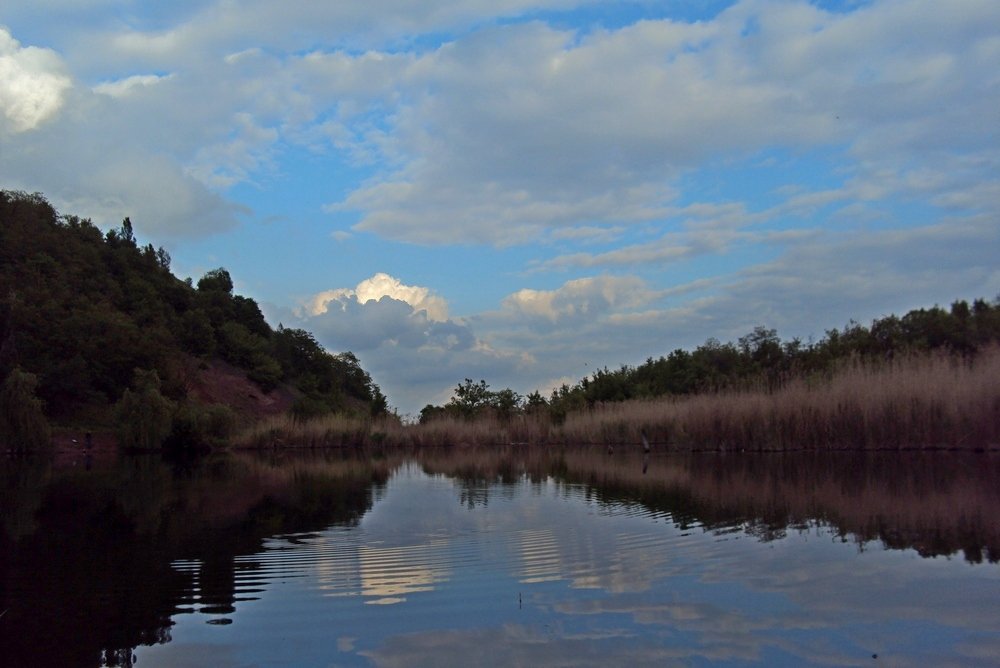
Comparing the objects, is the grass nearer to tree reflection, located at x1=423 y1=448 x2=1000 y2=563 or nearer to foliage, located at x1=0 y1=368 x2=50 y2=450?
tree reflection, located at x1=423 y1=448 x2=1000 y2=563

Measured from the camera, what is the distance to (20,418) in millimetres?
34000

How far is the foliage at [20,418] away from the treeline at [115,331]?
9cm

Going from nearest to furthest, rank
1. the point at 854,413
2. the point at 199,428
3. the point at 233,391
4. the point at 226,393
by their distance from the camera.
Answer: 1. the point at 854,413
2. the point at 199,428
3. the point at 226,393
4. the point at 233,391

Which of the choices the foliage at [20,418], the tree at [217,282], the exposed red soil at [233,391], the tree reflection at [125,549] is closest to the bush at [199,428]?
the foliage at [20,418]

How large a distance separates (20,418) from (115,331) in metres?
15.5

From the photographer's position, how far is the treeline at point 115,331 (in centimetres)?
4606

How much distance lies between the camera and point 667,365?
45.9m

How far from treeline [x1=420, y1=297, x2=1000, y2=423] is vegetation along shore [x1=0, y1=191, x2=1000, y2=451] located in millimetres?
137

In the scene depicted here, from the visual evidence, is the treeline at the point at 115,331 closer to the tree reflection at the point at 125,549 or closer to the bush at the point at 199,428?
the bush at the point at 199,428

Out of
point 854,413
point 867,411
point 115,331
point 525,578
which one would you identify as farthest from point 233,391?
point 525,578

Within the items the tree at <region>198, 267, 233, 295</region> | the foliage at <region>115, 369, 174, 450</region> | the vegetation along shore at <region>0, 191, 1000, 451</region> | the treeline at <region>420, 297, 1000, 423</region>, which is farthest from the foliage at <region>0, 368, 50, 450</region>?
the tree at <region>198, 267, 233, 295</region>

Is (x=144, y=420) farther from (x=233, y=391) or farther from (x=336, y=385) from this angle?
(x=336, y=385)

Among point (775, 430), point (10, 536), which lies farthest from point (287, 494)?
point (775, 430)

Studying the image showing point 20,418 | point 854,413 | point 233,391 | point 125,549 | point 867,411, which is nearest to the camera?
point 125,549
